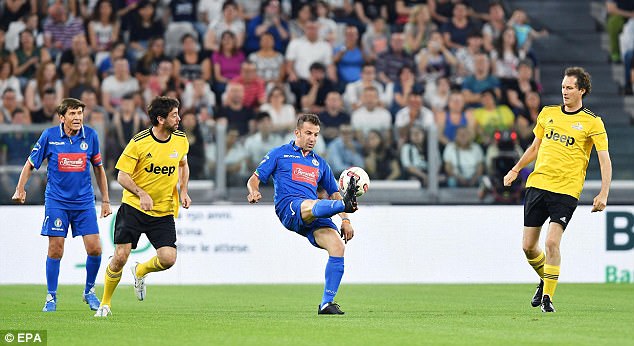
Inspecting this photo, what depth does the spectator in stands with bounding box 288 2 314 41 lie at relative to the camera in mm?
24516

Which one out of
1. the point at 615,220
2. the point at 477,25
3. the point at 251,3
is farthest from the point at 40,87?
the point at 615,220

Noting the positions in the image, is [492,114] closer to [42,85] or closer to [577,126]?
[42,85]

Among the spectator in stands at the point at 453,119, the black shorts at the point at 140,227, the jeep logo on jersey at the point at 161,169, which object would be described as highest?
the jeep logo on jersey at the point at 161,169

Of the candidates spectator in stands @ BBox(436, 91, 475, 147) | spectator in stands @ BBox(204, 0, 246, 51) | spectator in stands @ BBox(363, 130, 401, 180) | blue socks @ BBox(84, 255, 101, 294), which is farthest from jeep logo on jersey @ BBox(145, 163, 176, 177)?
Answer: spectator in stands @ BBox(204, 0, 246, 51)

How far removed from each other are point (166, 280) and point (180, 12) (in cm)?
737

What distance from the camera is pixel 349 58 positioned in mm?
24047

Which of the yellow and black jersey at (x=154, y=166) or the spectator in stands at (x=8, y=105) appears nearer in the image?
the yellow and black jersey at (x=154, y=166)

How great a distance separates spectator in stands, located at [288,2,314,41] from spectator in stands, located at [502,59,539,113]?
411cm

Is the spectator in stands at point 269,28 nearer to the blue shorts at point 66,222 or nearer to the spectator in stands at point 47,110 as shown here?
the spectator in stands at point 47,110

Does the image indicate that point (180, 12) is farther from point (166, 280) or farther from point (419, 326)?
point (419, 326)

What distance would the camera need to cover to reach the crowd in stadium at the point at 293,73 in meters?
19.9

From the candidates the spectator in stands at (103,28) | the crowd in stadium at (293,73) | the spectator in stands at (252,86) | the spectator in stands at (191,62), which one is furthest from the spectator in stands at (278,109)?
the spectator in stands at (103,28)

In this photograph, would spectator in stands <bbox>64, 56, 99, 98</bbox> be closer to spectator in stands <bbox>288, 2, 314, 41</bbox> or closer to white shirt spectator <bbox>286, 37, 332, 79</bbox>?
white shirt spectator <bbox>286, 37, 332, 79</bbox>

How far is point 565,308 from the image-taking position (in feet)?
43.9
